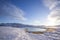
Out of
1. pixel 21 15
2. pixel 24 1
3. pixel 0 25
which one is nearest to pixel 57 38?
pixel 21 15

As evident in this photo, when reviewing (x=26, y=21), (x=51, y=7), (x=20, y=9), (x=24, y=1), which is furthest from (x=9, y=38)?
(x=51, y=7)

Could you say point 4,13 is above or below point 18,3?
below

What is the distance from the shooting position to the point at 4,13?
73.9 inches

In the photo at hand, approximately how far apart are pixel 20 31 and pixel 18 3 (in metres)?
0.47

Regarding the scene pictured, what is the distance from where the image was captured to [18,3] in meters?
1.88

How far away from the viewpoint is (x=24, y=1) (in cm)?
190

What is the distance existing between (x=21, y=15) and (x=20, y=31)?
10.7 inches

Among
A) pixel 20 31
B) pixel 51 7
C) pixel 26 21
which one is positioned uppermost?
pixel 51 7

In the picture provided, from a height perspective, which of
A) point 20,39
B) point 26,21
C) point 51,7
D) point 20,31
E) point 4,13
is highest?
point 51,7

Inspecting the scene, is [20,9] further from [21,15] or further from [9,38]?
[9,38]

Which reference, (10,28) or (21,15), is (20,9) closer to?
(21,15)

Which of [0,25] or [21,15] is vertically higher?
[21,15]

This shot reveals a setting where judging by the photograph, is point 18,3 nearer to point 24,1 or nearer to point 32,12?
point 24,1

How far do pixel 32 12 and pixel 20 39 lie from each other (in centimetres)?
49
